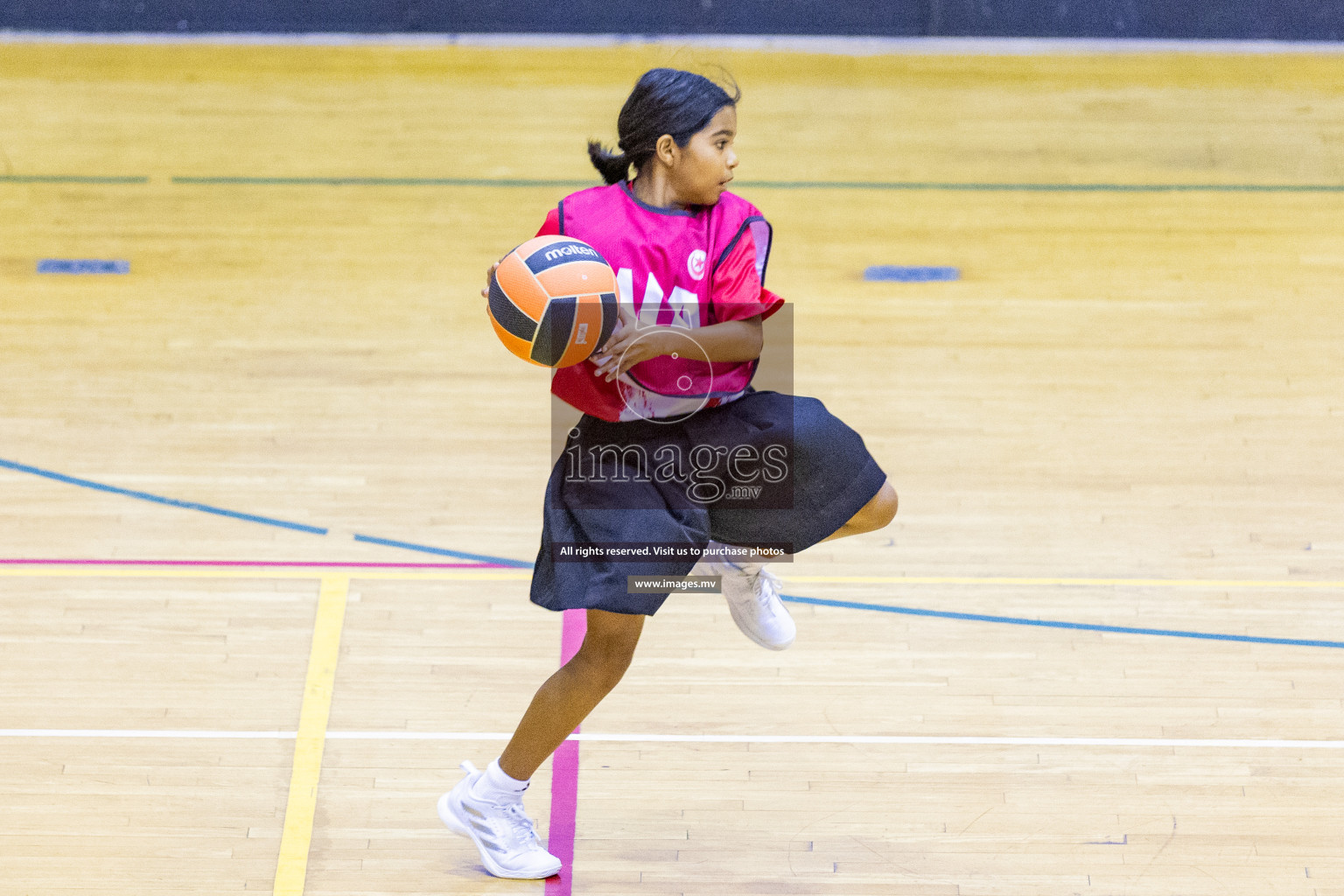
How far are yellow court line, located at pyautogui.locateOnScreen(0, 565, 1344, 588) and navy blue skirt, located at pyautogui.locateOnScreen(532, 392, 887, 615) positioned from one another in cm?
131

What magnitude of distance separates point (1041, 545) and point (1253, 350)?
177 cm

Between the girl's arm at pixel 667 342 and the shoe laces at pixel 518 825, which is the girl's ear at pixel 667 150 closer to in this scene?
the girl's arm at pixel 667 342

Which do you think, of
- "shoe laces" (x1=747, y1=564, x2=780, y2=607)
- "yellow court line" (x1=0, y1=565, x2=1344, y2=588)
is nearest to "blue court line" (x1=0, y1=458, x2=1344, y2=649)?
"yellow court line" (x1=0, y1=565, x2=1344, y2=588)

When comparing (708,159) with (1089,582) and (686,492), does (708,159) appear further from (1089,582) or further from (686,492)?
(1089,582)

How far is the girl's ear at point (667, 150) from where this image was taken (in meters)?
2.82

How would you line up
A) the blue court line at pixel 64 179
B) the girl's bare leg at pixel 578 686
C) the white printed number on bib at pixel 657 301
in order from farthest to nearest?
1. the blue court line at pixel 64 179
2. the girl's bare leg at pixel 578 686
3. the white printed number on bib at pixel 657 301

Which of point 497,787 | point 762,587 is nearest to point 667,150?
point 762,587

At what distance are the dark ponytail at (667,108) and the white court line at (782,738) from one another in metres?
1.57

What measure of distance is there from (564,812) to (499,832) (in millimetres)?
293

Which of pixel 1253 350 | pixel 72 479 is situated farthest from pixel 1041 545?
pixel 72 479

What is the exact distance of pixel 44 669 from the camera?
13.0 ft

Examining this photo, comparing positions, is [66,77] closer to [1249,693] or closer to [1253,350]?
[1253,350]

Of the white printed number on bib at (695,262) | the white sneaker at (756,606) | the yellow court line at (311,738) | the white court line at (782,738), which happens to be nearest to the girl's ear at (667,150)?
the white printed number on bib at (695,262)

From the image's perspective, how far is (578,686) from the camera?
120 inches
